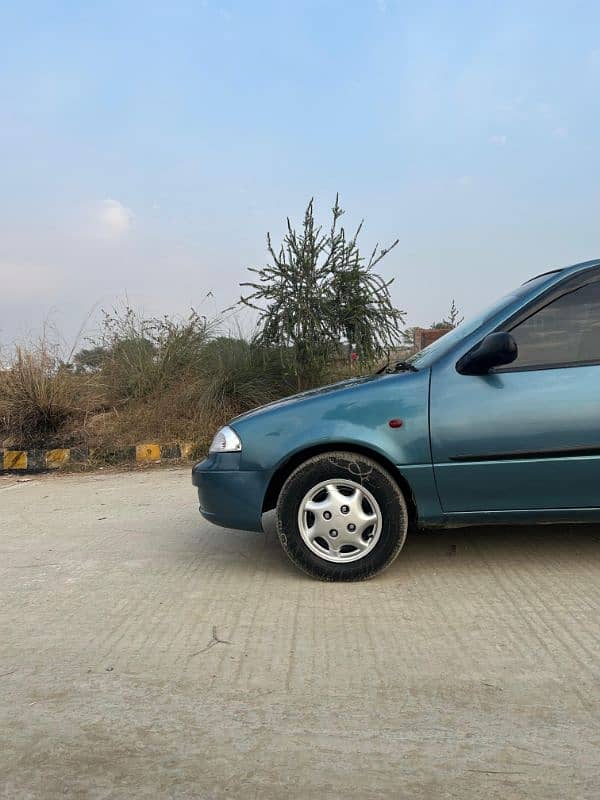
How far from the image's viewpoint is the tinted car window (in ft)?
11.1

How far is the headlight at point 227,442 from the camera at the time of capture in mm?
3611

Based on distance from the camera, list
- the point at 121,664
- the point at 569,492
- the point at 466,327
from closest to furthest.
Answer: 1. the point at 121,664
2. the point at 569,492
3. the point at 466,327

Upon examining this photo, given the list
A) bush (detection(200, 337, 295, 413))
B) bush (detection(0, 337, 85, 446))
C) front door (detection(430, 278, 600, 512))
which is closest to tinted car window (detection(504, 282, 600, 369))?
front door (detection(430, 278, 600, 512))

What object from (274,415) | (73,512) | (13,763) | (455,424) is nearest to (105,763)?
(13,763)

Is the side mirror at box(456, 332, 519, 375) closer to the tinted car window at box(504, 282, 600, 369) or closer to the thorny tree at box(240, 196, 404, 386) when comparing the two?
the tinted car window at box(504, 282, 600, 369)

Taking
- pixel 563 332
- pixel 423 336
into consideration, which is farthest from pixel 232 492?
pixel 423 336

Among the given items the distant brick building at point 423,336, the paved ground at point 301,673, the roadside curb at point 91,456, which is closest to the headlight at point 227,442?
the paved ground at point 301,673

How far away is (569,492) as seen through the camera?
3330 millimetres

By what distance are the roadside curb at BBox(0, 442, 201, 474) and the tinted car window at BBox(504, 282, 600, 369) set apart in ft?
18.0

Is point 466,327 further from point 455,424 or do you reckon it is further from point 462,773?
point 462,773

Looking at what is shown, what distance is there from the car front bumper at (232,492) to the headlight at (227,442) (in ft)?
0.09

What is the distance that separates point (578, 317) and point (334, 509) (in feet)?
5.48

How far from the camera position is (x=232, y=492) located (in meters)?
3.59

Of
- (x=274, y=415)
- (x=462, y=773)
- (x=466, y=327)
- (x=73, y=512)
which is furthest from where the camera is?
(x=73, y=512)
